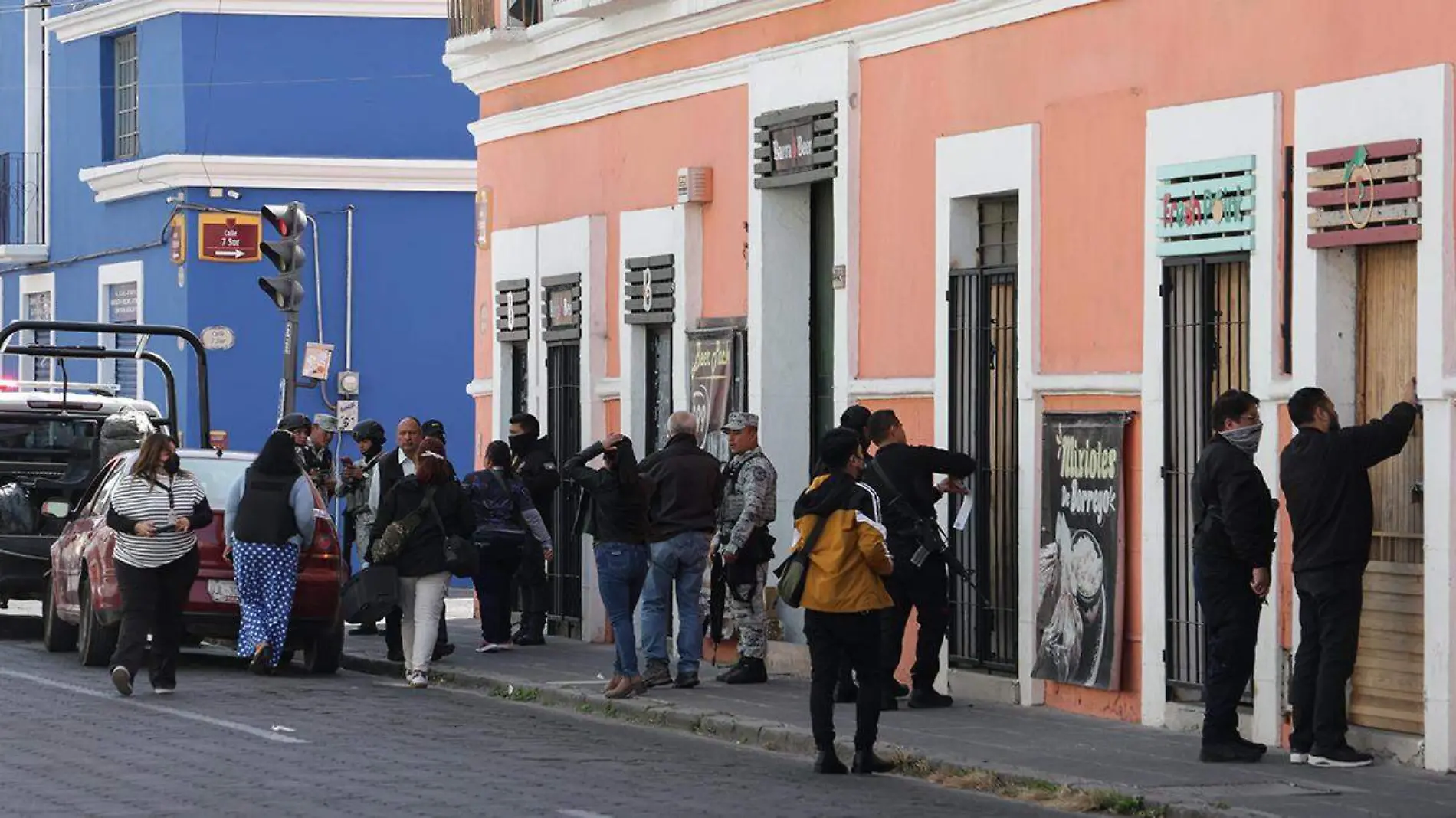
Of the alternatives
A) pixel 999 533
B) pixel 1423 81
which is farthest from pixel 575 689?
pixel 1423 81

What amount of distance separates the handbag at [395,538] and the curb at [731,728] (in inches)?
41.5

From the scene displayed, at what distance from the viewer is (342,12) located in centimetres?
3759

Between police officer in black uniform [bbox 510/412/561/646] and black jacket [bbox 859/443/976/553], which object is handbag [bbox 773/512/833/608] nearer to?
black jacket [bbox 859/443/976/553]

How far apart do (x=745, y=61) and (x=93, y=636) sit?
606 cm

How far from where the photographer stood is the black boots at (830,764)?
14.2m

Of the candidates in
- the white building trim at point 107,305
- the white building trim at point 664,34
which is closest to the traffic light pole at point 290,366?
the white building trim at point 664,34

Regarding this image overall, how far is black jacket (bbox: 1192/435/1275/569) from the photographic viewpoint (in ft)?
45.8

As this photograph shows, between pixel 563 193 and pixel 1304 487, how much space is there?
11313mm

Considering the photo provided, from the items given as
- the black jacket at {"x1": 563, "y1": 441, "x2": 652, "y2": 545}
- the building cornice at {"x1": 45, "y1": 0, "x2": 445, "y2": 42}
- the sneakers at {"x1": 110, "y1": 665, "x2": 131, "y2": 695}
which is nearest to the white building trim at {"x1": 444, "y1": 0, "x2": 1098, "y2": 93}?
the black jacket at {"x1": 563, "y1": 441, "x2": 652, "y2": 545}

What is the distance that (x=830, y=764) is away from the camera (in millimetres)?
14164

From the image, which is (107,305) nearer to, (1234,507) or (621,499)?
(621,499)

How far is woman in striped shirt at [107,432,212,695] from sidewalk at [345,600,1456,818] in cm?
228

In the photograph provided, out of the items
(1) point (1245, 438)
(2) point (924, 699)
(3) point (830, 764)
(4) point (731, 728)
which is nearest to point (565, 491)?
(2) point (924, 699)

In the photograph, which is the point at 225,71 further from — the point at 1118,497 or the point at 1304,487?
the point at 1304,487
